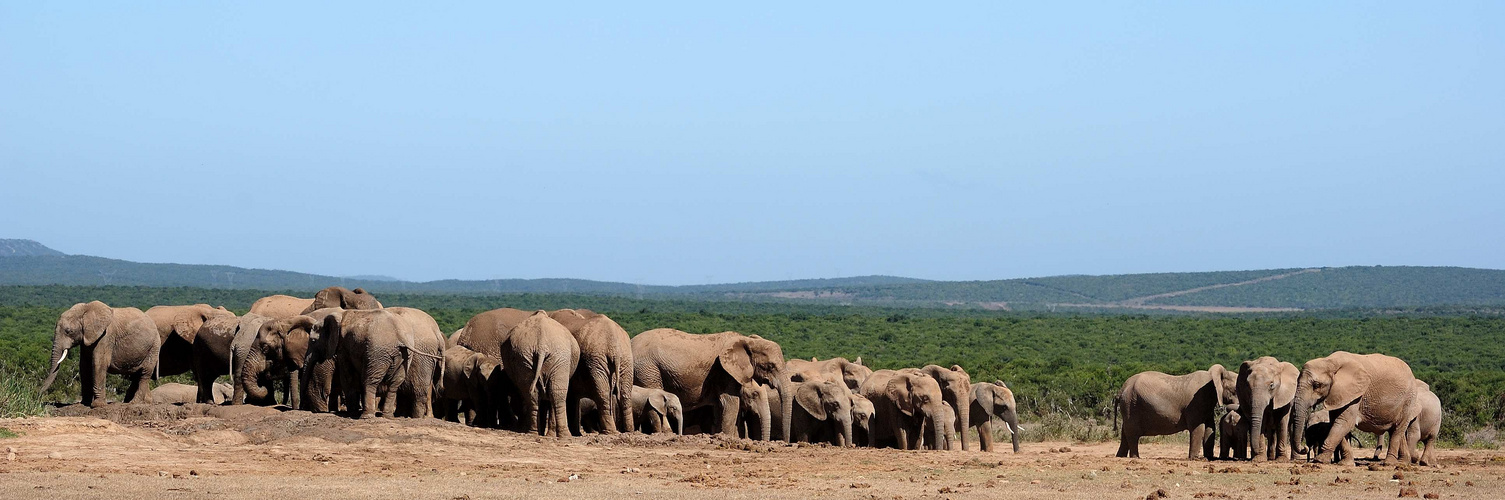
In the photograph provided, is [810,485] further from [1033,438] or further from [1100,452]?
[1033,438]

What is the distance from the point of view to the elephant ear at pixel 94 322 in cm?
2241

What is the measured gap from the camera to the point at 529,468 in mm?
16109

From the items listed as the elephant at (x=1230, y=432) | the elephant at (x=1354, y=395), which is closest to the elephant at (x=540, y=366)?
the elephant at (x=1230, y=432)

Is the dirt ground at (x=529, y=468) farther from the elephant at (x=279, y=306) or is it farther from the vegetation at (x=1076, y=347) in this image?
the elephant at (x=279, y=306)

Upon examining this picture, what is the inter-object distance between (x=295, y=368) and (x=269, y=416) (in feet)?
8.55

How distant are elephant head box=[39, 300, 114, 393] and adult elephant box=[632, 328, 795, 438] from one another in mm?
7395

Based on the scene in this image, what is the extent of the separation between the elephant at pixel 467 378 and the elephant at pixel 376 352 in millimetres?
824

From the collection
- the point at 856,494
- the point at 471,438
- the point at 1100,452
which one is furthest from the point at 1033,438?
the point at 856,494

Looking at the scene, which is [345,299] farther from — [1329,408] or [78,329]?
[1329,408]

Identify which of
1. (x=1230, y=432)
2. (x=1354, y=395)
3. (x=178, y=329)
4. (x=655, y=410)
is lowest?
(x=1230, y=432)

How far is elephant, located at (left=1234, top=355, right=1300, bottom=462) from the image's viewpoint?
759 inches

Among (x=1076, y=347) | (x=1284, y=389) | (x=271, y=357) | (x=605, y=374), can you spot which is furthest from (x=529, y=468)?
(x=1076, y=347)

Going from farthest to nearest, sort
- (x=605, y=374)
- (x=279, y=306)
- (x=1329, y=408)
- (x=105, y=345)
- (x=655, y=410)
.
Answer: (x=279, y=306) < (x=105, y=345) < (x=655, y=410) < (x=605, y=374) < (x=1329, y=408)

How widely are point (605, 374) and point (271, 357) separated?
4.83m
